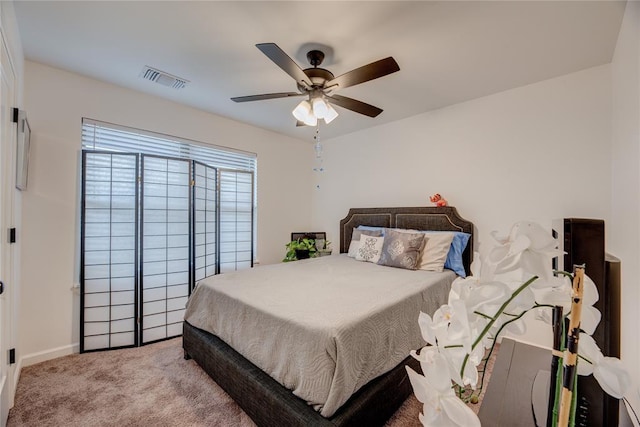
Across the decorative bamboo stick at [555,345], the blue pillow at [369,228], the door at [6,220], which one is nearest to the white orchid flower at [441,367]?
the decorative bamboo stick at [555,345]

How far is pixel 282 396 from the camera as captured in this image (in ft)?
4.86

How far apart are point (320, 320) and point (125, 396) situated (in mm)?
1652

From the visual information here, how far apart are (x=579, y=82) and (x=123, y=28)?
3775 mm

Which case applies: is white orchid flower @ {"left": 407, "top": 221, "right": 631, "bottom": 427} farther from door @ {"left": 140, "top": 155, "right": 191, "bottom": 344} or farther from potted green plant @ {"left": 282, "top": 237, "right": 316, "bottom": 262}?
potted green plant @ {"left": 282, "top": 237, "right": 316, "bottom": 262}

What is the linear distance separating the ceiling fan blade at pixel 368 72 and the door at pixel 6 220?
6.54 feet

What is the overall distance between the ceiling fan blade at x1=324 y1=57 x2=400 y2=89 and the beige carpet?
88.0 inches

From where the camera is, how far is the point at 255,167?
4.11m

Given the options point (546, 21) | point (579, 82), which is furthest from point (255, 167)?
point (579, 82)

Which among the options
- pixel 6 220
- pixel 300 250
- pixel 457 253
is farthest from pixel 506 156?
pixel 6 220

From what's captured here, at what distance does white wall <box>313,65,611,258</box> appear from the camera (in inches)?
95.5

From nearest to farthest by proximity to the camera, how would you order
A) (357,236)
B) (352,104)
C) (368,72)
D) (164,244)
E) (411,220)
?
(368,72)
(352,104)
(164,244)
(411,220)
(357,236)

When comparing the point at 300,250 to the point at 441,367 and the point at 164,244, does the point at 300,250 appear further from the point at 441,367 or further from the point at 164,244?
the point at 441,367

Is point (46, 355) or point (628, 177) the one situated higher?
point (628, 177)

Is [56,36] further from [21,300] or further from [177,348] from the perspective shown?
[177,348]
